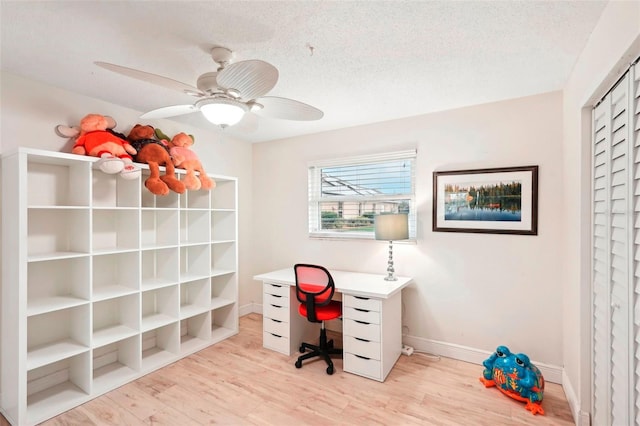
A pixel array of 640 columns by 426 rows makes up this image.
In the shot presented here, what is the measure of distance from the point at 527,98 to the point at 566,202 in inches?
35.8

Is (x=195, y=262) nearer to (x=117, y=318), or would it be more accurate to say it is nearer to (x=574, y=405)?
(x=117, y=318)

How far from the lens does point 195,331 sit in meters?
3.29

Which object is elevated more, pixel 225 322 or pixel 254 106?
pixel 254 106

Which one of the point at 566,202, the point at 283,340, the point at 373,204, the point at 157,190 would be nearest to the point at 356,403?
the point at 283,340

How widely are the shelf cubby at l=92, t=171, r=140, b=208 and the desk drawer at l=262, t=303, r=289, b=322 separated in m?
1.51

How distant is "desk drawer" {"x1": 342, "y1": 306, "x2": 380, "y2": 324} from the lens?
2520 mm

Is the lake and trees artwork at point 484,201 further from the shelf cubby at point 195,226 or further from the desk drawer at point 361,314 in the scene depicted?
the shelf cubby at point 195,226

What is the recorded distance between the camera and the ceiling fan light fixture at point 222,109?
1.77 metres

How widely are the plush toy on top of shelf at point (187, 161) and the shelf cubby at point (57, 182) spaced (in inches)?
28.4

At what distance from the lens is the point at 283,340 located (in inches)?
118

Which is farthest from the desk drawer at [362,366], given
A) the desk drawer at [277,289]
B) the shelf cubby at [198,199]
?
the shelf cubby at [198,199]

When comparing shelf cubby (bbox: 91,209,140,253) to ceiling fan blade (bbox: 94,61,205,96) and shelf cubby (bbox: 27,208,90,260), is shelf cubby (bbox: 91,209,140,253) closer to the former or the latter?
shelf cubby (bbox: 27,208,90,260)

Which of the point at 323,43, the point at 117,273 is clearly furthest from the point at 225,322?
the point at 323,43

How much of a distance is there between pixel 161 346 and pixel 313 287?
1643 mm
